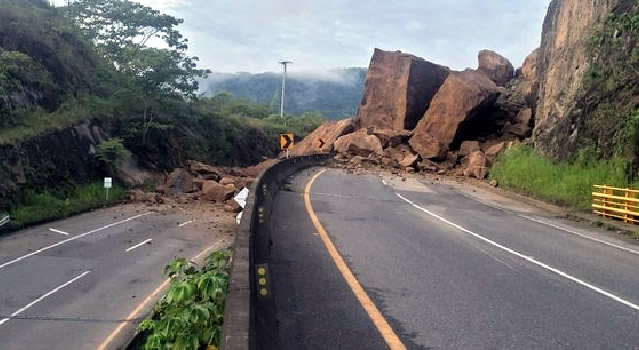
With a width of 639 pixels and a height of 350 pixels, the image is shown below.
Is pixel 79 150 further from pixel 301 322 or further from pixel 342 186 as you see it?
pixel 301 322

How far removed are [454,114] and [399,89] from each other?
25.6 feet

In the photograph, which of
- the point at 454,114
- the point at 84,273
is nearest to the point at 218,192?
the point at 84,273

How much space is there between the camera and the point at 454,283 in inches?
335

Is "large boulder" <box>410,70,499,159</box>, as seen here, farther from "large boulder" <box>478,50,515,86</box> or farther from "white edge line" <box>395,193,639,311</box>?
"white edge line" <box>395,193,639,311</box>

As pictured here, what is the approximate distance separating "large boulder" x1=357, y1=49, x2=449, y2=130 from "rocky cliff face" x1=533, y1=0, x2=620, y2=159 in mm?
12576

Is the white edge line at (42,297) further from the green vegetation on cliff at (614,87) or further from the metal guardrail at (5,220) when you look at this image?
the green vegetation on cliff at (614,87)

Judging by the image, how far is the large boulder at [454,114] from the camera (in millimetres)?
40906

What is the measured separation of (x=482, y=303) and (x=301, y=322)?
233cm

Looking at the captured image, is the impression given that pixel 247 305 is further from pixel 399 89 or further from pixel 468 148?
pixel 399 89

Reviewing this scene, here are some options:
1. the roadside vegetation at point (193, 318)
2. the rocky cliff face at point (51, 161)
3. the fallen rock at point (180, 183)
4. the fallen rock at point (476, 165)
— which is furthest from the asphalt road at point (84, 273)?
the fallen rock at point (476, 165)

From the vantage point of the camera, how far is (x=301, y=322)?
21.1 feet

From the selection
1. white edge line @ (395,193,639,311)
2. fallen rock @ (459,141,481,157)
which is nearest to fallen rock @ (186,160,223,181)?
fallen rock @ (459,141,481,157)

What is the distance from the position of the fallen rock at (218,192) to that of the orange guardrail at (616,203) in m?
17.7

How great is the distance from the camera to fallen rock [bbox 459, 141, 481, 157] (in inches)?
1590
